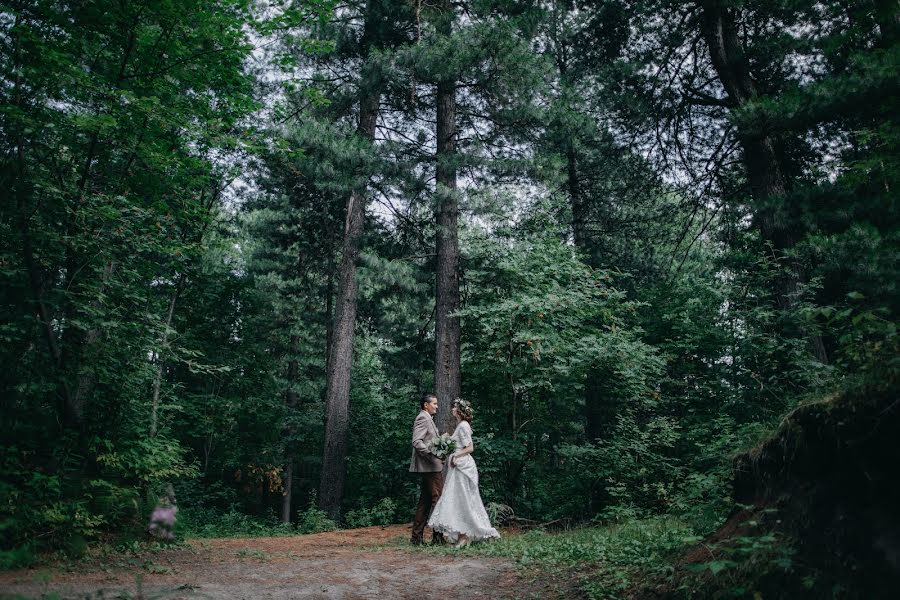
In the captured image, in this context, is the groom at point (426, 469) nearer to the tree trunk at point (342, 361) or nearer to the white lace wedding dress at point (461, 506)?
the white lace wedding dress at point (461, 506)

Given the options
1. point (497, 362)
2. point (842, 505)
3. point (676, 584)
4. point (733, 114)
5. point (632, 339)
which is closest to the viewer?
point (842, 505)

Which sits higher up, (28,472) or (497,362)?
(497,362)

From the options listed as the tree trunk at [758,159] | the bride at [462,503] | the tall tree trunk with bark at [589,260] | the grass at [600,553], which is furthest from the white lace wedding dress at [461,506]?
the tree trunk at [758,159]

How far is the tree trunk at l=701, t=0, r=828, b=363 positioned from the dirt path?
658 centimetres

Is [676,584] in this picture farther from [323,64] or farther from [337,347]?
[323,64]

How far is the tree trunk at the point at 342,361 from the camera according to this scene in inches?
515

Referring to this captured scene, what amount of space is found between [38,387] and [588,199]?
14023 mm

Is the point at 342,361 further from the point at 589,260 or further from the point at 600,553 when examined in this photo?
the point at 600,553

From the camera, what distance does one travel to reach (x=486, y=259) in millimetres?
12148

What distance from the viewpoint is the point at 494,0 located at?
10758 millimetres

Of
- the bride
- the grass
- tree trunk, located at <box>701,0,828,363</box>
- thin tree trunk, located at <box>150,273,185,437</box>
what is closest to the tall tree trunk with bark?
tree trunk, located at <box>701,0,828,363</box>

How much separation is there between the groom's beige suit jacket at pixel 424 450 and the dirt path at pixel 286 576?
1149mm

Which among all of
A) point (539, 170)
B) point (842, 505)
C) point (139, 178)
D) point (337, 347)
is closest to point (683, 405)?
point (539, 170)

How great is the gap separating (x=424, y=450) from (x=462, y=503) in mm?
961
